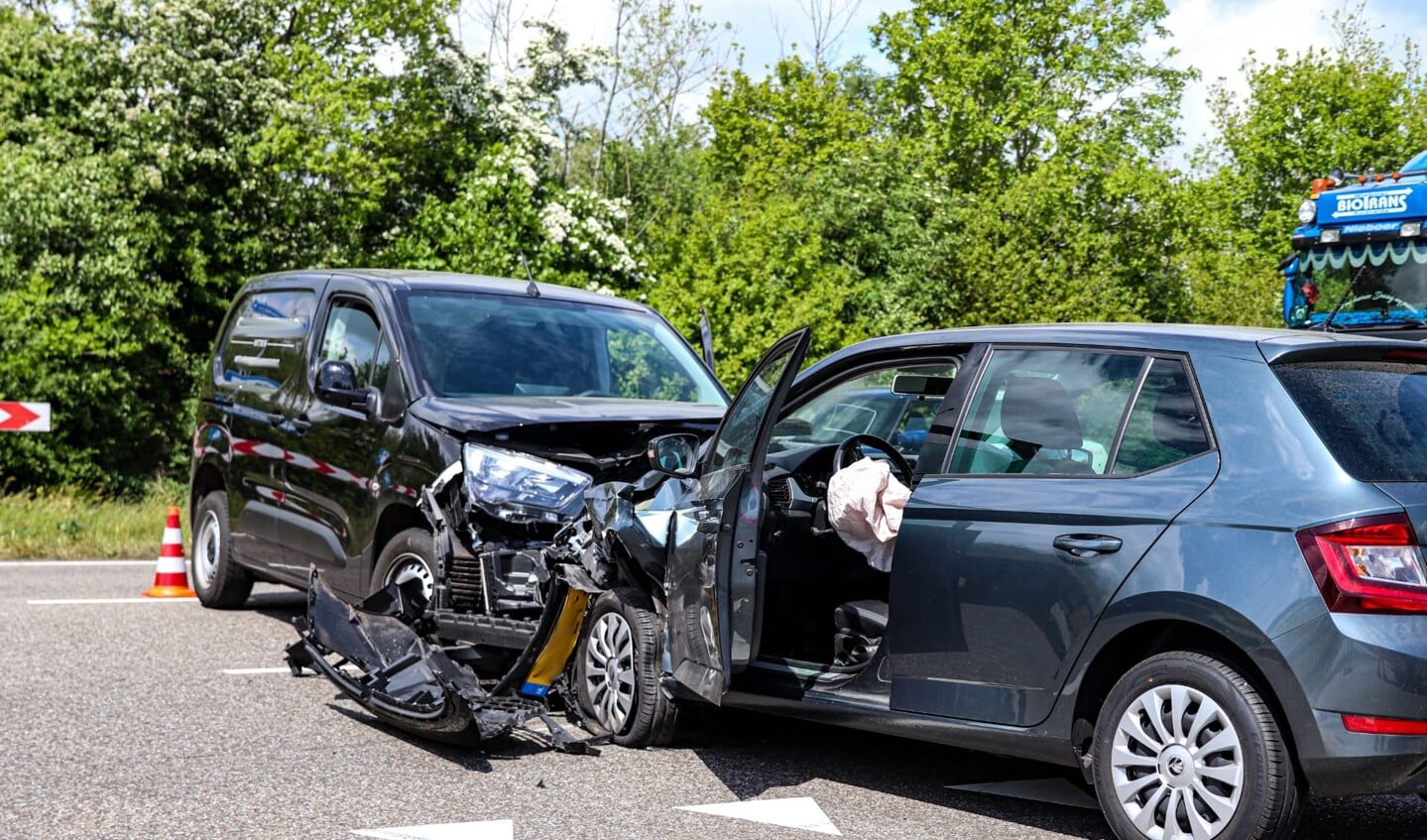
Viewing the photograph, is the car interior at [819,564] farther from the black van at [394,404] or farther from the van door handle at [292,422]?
the van door handle at [292,422]

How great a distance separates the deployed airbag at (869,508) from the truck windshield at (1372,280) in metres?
11.3

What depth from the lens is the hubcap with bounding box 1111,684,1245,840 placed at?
4.38 metres

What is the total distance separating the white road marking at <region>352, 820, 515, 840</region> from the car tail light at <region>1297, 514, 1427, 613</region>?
2.61 m

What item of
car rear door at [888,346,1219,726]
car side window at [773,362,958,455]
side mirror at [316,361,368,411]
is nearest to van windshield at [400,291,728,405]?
side mirror at [316,361,368,411]

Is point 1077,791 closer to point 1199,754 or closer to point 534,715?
point 1199,754

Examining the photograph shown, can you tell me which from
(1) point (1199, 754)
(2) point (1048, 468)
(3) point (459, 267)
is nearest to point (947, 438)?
(2) point (1048, 468)

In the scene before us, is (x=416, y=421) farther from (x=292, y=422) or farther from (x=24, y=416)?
(x=24, y=416)

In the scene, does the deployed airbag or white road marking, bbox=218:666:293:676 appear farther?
white road marking, bbox=218:666:293:676

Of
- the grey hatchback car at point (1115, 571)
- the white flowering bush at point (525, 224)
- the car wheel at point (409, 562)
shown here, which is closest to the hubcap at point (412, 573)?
the car wheel at point (409, 562)

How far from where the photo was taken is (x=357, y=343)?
8.15 m

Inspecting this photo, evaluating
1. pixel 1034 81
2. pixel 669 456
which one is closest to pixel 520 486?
pixel 669 456

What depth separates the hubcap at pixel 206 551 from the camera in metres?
9.66

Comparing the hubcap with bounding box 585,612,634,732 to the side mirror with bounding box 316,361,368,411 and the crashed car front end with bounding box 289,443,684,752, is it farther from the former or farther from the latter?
the side mirror with bounding box 316,361,368,411

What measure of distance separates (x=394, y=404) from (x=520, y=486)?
3.46 feet
